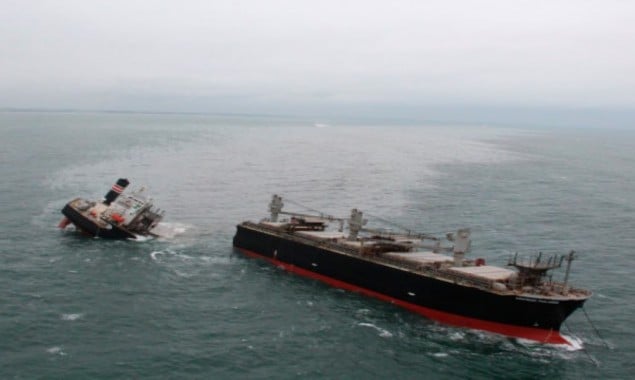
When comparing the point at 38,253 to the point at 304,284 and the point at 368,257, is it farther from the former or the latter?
the point at 368,257

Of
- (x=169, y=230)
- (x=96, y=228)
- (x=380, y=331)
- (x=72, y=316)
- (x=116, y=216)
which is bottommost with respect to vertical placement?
(x=72, y=316)

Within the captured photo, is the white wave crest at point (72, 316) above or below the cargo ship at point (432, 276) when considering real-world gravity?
below

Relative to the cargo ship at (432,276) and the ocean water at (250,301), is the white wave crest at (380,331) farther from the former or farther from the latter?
the cargo ship at (432,276)

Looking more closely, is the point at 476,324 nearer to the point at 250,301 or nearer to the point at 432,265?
the point at 432,265

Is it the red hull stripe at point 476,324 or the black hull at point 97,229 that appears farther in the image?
the black hull at point 97,229

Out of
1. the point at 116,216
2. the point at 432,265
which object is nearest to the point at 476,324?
the point at 432,265

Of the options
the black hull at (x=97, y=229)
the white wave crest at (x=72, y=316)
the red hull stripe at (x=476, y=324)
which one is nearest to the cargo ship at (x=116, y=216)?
the black hull at (x=97, y=229)
